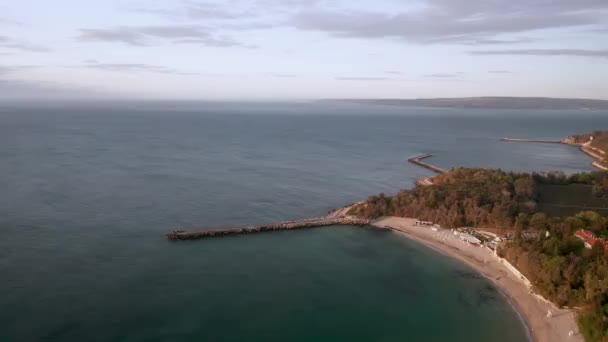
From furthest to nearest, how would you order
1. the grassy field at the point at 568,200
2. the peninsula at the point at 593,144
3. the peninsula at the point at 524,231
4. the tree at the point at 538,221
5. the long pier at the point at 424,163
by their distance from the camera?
the peninsula at the point at 593,144, the long pier at the point at 424,163, the grassy field at the point at 568,200, the tree at the point at 538,221, the peninsula at the point at 524,231

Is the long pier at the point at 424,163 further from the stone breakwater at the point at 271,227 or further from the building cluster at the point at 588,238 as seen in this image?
the building cluster at the point at 588,238

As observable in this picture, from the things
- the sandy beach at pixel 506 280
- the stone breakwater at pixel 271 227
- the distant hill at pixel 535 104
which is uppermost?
the distant hill at pixel 535 104

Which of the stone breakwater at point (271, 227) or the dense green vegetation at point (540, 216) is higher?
the dense green vegetation at point (540, 216)

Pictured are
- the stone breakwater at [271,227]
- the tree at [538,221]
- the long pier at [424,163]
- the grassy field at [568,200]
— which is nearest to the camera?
the tree at [538,221]

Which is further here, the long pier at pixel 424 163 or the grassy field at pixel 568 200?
the long pier at pixel 424 163

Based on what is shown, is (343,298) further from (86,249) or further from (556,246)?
(86,249)

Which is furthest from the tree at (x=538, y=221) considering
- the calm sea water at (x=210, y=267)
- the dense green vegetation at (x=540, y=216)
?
the calm sea water at (x=210, y=267)
